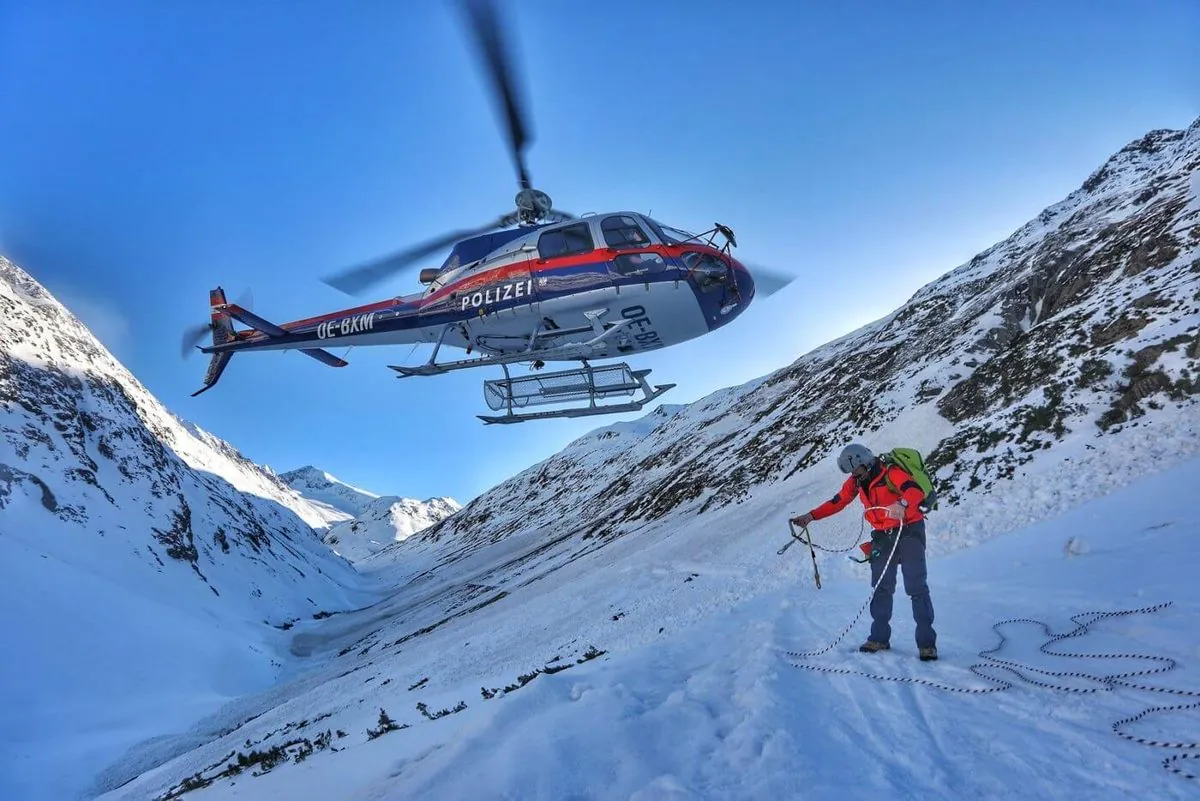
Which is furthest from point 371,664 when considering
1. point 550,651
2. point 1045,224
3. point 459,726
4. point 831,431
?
point 1045,224

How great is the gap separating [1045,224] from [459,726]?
6259cm

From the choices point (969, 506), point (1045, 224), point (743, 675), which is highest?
point (1045, 224)

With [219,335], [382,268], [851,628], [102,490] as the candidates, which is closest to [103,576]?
[102,490]

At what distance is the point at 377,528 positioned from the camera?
14925 cm

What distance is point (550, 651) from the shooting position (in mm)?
10492

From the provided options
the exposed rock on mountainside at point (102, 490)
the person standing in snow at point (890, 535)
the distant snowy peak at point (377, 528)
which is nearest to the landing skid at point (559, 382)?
the person standing in snow at point (890, 535)

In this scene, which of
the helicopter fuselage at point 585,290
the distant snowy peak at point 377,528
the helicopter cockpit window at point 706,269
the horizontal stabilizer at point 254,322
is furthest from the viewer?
the distant snowy peak at point 377,528

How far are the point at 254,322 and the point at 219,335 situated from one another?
3068mm

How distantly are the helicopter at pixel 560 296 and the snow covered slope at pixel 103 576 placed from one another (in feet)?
43.4

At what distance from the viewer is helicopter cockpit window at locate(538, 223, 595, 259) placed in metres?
15.0

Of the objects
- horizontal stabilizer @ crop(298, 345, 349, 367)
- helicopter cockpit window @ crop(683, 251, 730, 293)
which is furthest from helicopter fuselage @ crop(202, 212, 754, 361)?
horizontal stabilizer @ crop(298, 345, 349, 367)

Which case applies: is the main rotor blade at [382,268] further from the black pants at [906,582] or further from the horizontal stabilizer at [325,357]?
the black pants at [906,582]

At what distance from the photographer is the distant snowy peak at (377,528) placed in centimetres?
13162

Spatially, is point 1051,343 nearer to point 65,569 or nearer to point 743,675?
point 743,675
